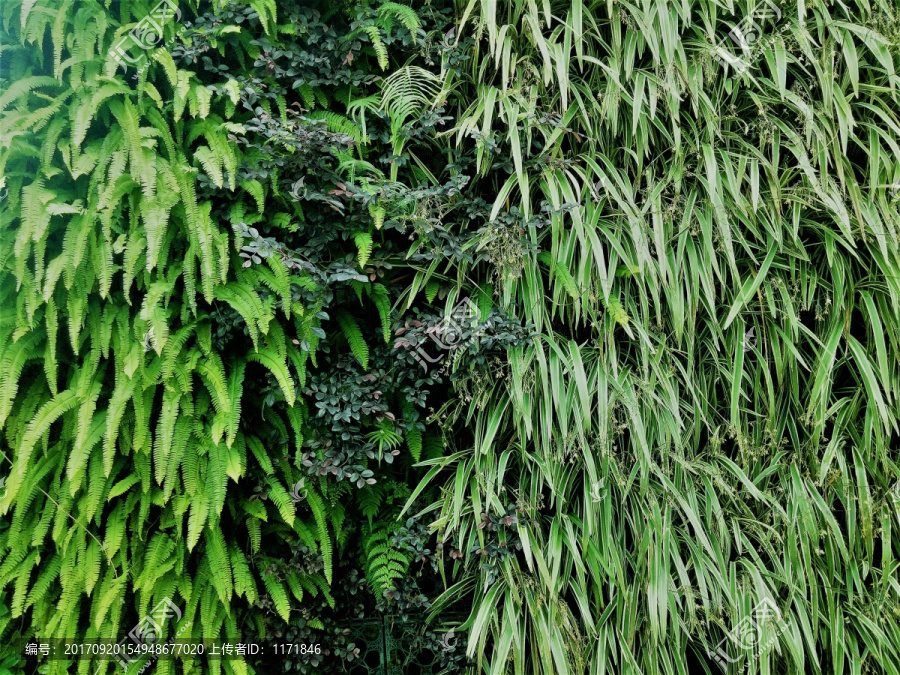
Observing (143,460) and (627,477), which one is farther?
(627,477)

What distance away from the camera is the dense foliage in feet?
5.99

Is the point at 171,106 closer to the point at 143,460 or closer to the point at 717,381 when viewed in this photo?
the point at 143,460

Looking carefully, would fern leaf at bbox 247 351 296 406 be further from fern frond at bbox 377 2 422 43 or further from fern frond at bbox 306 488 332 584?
fern frond at bbox 377 2 422 43

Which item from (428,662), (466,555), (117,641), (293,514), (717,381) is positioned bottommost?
(428,662)

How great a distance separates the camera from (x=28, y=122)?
1763 millimetres

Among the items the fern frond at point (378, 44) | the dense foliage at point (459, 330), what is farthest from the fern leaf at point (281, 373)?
the fern frond at point (378, 44)

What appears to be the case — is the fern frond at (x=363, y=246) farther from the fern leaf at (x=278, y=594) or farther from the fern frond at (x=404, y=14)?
the fern leaf at (x=278, y=594)

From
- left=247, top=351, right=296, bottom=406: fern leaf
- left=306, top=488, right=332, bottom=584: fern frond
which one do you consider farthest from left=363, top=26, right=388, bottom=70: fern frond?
left=306, top=488, right=332, bottom=584: fern frond

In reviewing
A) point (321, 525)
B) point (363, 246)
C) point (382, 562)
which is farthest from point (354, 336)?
point (382, 562)

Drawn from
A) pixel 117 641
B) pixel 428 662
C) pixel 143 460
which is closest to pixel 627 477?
pixel 428 662

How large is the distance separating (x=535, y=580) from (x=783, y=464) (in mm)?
952

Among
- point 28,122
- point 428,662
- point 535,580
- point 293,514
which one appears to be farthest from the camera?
point 428,662

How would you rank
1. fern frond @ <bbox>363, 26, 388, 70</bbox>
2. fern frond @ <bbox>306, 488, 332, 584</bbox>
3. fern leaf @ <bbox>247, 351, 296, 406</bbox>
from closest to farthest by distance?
fern leaf @ <bbox>247, 351, 296, 406</bbox> < fern frond @ <bbox>306, 488, 332, 584</bbox> < fern frond @ <bbox>363, 26, 388, 70</bbox>

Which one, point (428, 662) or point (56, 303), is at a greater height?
point (56, 303)
